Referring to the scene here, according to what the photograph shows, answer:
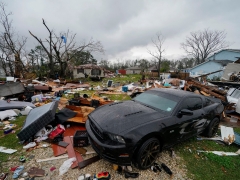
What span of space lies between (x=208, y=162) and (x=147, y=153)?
1.78 meters

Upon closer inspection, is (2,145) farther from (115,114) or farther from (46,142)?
(115,114)

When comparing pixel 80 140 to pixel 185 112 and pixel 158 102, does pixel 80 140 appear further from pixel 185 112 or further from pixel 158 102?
pixel 185 112

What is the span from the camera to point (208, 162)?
304cm

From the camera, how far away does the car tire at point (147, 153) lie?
2.38 meters

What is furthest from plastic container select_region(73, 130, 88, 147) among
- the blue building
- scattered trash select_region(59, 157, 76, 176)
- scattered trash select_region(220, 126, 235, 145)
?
the blue building

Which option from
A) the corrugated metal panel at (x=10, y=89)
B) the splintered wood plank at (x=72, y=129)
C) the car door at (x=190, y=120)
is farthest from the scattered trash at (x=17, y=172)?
the corrugated metal panel at (x=10, y=89)

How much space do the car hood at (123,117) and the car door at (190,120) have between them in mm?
582

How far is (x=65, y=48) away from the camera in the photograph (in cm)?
1930

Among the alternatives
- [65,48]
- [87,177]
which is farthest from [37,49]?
[87,177]

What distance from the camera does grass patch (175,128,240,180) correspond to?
105 inches

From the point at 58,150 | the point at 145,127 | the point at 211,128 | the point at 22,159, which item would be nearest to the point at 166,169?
the point at 145,127

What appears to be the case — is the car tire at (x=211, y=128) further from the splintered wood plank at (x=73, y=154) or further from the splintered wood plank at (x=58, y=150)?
the splintered wood plank at (x=58, y=150)

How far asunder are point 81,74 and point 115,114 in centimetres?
2917

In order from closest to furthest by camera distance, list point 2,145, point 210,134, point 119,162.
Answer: point 119,162 < point 2,145 < point 210,134
